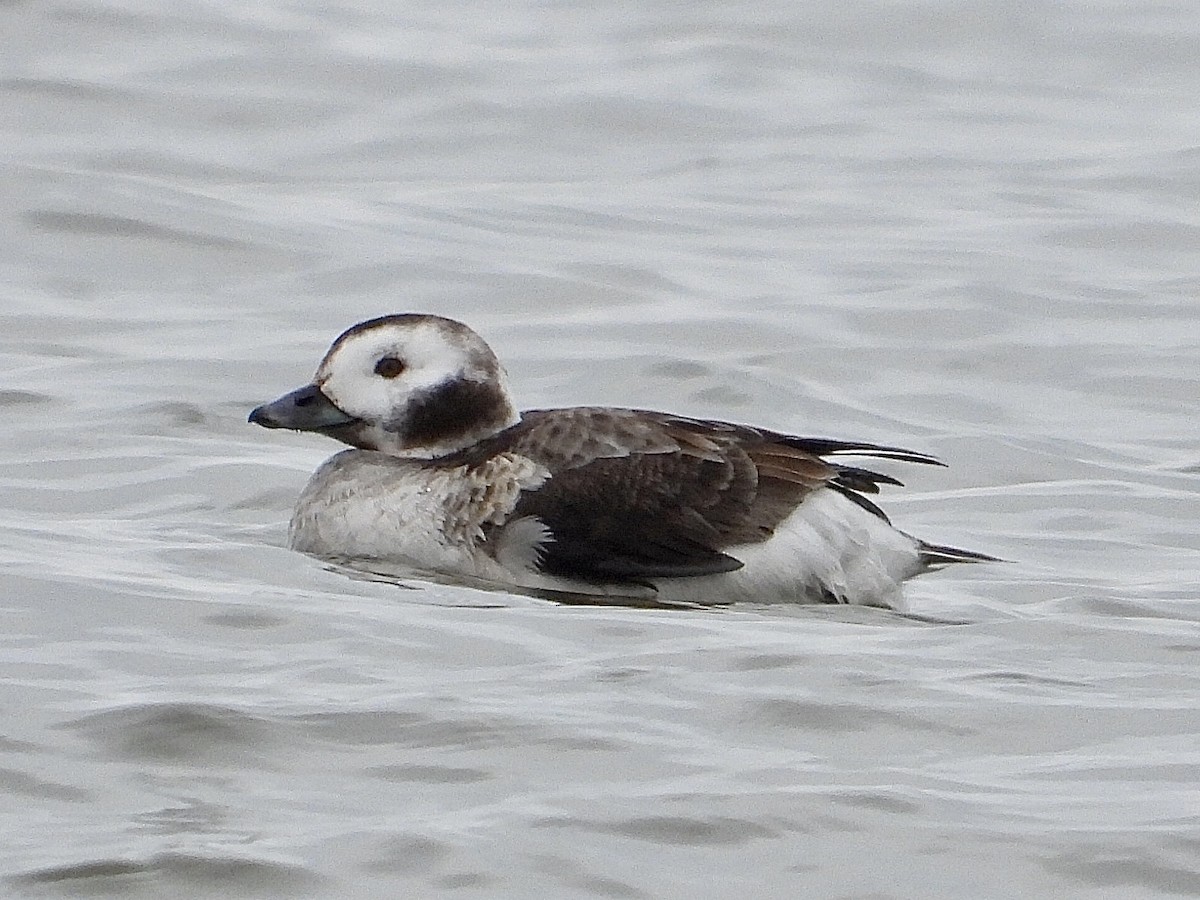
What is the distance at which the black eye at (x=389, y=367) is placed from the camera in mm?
7805

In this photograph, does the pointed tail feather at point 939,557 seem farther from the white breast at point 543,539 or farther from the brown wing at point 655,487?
the brown wing at point 655,487

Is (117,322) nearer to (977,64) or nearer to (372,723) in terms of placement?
(372,723)

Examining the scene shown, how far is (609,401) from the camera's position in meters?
10.6

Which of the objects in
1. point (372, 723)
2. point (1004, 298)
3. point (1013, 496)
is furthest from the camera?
point (1004, 298)

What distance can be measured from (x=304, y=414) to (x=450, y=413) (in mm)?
402

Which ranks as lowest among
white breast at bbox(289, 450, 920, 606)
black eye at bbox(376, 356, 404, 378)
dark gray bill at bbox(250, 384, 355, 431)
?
white breast at bbox(289, 450, 920, 606)

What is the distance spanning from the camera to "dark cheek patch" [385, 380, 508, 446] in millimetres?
7797

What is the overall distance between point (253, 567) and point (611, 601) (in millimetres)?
958

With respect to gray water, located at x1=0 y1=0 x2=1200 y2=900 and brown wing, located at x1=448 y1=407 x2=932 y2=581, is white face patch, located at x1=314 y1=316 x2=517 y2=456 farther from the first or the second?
gray water, located at x1=0 y1=0 x2=1200 y2=900

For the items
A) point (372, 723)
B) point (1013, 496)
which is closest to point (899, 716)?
point (372, 723)

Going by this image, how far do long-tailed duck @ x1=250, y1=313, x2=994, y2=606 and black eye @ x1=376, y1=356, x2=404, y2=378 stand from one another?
152 millimetres

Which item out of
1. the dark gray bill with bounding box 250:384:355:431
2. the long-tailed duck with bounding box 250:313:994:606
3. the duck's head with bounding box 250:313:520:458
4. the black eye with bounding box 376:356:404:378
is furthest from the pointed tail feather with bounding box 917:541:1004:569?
the dark gray bill with bounding box 250:384:355:431

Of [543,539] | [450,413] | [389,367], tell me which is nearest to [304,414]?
[389,367]

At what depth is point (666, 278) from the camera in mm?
12734
